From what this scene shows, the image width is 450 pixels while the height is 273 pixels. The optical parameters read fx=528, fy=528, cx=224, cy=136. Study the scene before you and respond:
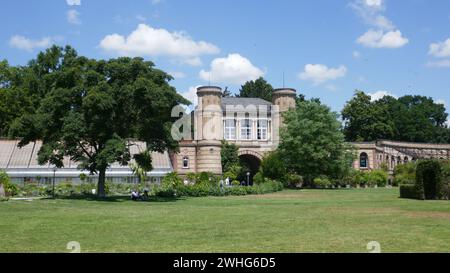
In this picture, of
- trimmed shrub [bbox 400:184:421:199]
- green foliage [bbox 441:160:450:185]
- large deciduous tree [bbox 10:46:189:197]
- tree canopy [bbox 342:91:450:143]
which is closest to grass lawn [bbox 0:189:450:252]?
large deciduous tree [bbox 10:46:189:197]

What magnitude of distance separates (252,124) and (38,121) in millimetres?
34245

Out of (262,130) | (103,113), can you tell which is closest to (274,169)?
(262,130)

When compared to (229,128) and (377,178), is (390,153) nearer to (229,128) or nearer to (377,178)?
(377,178)

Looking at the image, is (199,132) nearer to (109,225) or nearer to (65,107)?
(65,107)

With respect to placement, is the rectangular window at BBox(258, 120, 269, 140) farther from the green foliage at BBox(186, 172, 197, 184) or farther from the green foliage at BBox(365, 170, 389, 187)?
the green foliage at BBox(365, 170, 389, 187)

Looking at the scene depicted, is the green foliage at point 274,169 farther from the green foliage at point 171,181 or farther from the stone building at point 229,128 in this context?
the green foliage at point 171,181

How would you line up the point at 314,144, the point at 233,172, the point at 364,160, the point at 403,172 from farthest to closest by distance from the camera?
the point at 364,160 → the point at 233,172 → the point at 403,172 → the point at 314,144

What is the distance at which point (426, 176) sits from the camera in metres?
33.1

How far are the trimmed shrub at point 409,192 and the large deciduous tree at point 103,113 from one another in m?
15.4

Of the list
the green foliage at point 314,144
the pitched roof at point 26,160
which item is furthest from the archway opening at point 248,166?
the pitched roof at point 26,160

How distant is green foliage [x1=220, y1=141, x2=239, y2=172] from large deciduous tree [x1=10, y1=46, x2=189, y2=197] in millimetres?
25237

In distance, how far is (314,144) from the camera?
53000mm

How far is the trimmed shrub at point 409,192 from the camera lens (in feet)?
109

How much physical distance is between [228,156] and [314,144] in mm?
11866
